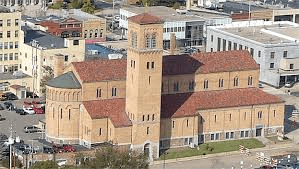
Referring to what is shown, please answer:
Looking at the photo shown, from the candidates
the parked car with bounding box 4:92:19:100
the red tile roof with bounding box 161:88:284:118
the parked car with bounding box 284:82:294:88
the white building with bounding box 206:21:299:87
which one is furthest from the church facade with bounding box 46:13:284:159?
the white building with bounding box 206:21:299:87

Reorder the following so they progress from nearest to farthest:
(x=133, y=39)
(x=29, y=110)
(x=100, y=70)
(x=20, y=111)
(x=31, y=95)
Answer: (x=133, y=39)
(x=100, y=70)
(x=20, y=111)
(x=29, y=110)
(x=31, y=95)

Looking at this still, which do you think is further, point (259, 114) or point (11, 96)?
point (11, 96)

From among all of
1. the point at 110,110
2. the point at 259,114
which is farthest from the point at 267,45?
the point at 110,110

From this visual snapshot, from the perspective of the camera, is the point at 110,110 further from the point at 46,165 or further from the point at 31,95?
the point at 31,95

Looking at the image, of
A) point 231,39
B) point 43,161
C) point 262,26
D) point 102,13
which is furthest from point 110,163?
point 102,13

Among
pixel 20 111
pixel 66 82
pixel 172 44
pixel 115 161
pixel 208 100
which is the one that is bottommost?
pixel 20 111

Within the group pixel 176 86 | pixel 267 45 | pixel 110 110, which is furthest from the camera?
pixel 267 45
